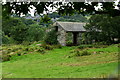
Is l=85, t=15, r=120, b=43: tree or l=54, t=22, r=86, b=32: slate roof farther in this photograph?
l=54, t=22, r=86, b=32: slate roof

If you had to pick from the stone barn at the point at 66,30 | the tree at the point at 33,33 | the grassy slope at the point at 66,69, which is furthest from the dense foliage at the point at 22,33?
the grassy slope at the point at 66,69

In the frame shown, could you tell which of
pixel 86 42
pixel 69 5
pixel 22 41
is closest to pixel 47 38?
pixel 22 41

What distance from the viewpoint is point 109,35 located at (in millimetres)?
24297

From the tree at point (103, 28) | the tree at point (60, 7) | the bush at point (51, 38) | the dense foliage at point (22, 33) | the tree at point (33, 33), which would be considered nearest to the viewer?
the tree at point (60, 7)

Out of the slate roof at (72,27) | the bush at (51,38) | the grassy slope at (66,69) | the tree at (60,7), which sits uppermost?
the tree at (60,7)

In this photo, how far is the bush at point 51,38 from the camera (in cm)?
2731

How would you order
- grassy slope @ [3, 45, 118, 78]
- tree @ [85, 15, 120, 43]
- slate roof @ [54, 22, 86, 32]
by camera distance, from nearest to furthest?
grassy slope @ [3, 45, 118, 78] → tree @ [85, 15, 120, 43] → slate roof @ [54, 22, 86, 32]

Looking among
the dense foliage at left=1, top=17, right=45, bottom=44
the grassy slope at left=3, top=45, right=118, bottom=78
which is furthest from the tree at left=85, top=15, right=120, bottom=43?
the grassy slope at left=3, top=45, right=118, bottom=78

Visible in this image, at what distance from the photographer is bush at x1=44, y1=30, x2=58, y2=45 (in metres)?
27.3

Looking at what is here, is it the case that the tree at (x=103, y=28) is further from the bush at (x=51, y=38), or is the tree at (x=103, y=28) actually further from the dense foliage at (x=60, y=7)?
the dense foliage at (x=60, y=7)

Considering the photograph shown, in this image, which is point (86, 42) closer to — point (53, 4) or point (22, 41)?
point (22, 41)

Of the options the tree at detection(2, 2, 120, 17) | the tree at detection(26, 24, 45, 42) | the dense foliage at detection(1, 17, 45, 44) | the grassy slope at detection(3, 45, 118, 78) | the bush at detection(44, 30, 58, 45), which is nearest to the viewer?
the tree at detection(2, 2, 120, 17)

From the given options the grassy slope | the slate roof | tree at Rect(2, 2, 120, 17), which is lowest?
the slate roof

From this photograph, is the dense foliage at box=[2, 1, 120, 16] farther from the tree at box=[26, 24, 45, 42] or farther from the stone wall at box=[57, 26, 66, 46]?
the stone wall at box=[57, 26, 66, 46]
